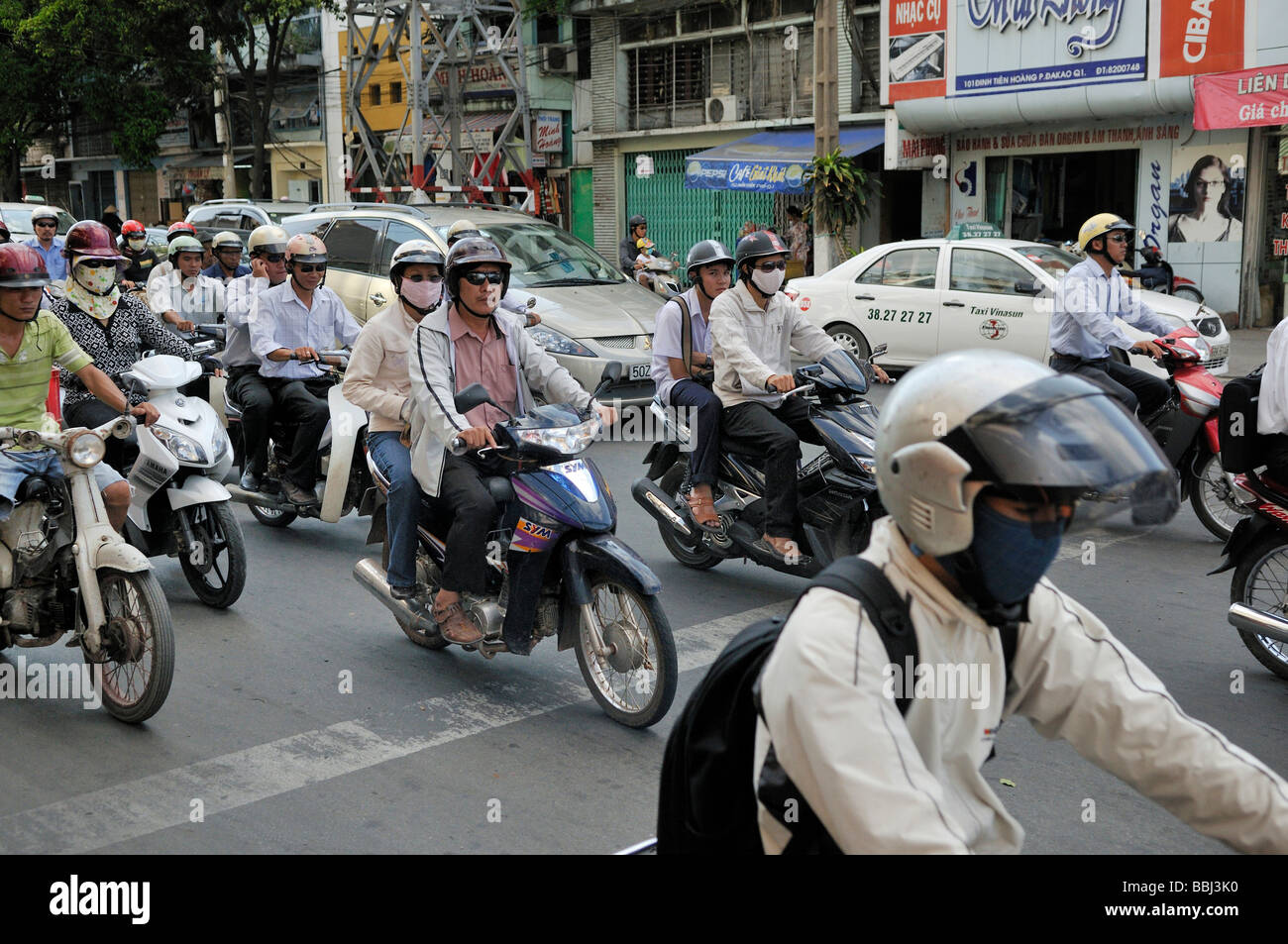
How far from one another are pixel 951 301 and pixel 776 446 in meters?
7.77

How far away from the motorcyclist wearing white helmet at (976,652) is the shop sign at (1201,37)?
1763 cm

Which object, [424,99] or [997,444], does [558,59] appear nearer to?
[424,99]

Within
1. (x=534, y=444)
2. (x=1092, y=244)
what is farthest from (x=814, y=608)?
(x=1092, y=244)

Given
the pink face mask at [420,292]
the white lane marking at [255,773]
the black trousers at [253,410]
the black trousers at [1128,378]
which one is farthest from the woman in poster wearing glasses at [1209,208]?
the white lane marking at [255,773]

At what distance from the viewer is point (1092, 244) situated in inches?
336

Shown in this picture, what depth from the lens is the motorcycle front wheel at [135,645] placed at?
16.1 ft

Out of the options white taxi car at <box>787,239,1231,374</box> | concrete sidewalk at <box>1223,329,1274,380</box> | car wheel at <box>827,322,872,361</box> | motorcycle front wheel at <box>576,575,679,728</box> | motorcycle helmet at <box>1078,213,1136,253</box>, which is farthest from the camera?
concrete sidewalk at <box>1223,329,1274,380</box>

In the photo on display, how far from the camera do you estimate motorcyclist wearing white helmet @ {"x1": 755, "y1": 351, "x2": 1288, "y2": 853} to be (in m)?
1.81

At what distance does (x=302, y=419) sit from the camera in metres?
8.09

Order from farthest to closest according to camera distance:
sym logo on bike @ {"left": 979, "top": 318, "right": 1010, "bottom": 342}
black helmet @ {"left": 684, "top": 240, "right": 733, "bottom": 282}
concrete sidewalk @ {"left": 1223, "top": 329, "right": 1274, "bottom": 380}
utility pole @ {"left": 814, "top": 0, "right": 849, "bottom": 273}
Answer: utility pole @ {"left": 814, "top": 0, "right": 849, "bottom": 273} → concrete sidewalk @ {"left": 1223, "top": 329, "right": 1274, "bottom": 380} → sym logo on bike @ {"left": 979, "top": 318, "right": 1010, "bottom": 342} → black helmet @ {"left": 684, "top": 240, "right": 733, "bottom": 282}

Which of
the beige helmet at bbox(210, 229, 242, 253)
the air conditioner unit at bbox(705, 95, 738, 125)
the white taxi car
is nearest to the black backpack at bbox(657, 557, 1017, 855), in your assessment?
the beige helmet at bbox(210, 229, 242, 253)

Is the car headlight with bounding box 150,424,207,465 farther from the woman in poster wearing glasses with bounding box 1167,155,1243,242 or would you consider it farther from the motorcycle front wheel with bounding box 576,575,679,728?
the woman in poster wearing glasses with bounding box 1167,155,1243,242

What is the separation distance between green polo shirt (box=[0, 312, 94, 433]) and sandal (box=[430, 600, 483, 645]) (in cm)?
177

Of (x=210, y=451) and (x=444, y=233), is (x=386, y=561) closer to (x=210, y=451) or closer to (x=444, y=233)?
(x=210, y=451)
